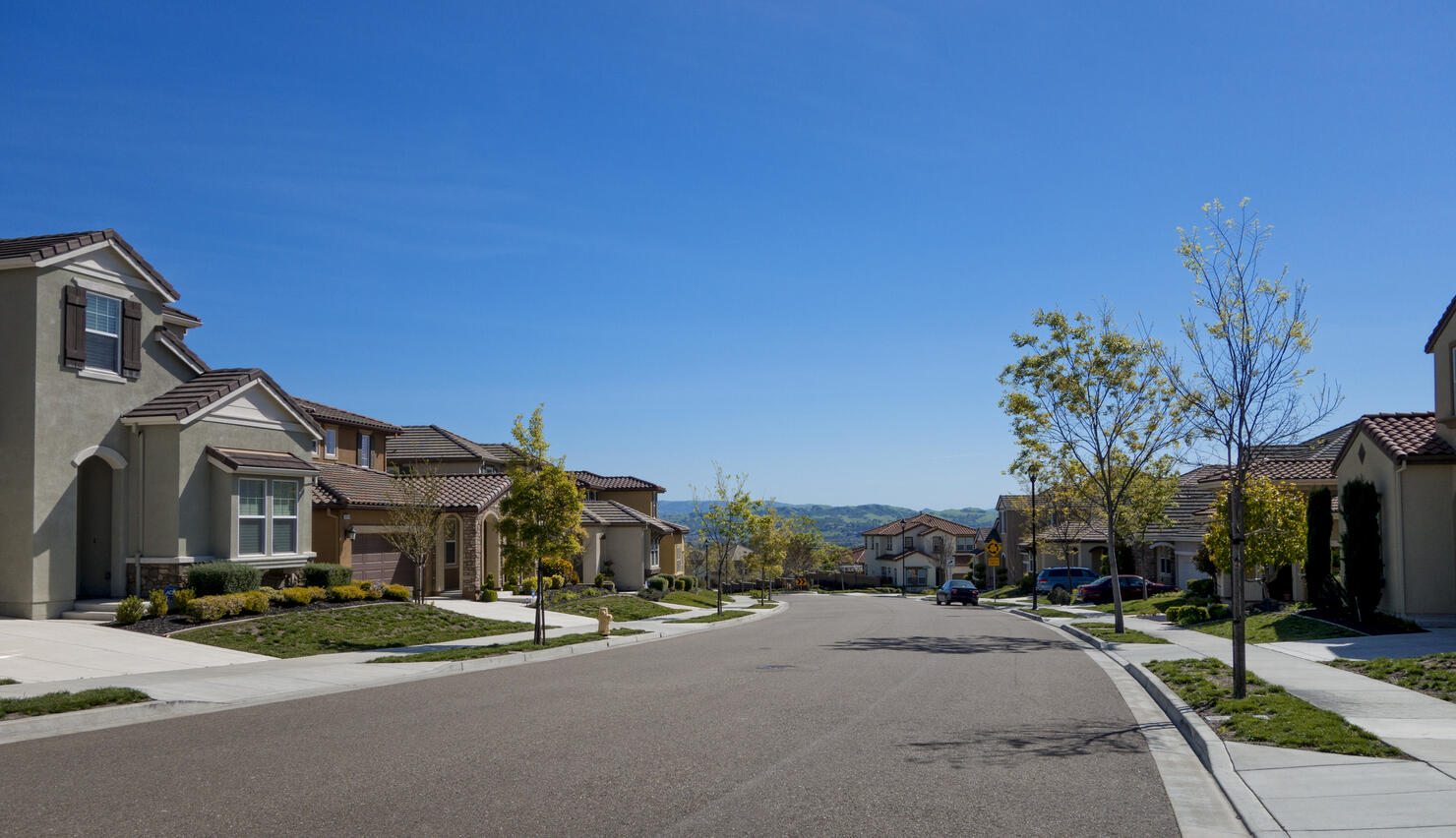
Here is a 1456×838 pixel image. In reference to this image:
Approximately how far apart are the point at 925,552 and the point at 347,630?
9490 centimetres

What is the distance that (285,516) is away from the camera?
85.2ft

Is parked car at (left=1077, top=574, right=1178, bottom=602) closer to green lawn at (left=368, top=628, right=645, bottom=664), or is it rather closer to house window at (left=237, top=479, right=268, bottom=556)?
green lawn at (left=368, top=628, right=645, bottom=664)

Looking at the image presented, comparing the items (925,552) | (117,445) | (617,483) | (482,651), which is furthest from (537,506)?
(925,552)

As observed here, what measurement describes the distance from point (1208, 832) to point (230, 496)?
75.5 feet

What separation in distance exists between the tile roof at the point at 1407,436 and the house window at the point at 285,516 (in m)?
26.9

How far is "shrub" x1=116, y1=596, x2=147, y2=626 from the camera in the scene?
20406 mm

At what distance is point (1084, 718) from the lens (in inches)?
485

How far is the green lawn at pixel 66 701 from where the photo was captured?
39.0 ft

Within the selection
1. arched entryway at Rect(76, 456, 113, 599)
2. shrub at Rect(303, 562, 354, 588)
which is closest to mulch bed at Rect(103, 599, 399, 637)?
shrub at Rect(303, 562, 354, 588)

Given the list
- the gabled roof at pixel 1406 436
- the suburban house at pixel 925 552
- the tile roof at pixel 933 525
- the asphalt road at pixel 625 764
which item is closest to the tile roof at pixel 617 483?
the gabled roof at pixel 1406 436

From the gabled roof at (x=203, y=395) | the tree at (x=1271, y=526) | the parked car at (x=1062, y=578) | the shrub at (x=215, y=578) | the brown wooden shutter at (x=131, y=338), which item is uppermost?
the brown wooden shutter at (x=131, y=338)

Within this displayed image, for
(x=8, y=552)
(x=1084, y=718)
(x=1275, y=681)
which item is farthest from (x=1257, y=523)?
(x=8, y=552)

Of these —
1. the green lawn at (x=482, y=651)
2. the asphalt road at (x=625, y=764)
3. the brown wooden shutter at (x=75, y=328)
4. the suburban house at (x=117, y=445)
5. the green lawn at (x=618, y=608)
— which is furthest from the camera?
the green lawn at (x=618, y=608)

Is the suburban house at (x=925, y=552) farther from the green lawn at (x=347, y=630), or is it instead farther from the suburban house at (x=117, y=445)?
the suburban house at (x=117, y=445)
